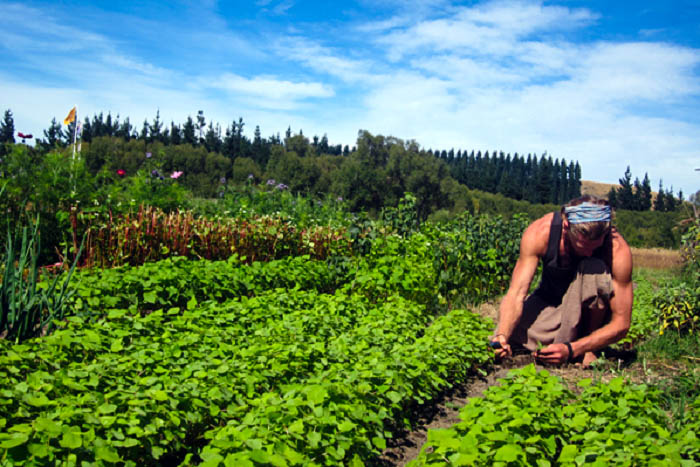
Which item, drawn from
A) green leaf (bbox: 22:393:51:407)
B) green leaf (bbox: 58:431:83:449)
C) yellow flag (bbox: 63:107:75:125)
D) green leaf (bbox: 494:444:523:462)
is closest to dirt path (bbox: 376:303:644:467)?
green leaf (bbox: 494:444:523:462)

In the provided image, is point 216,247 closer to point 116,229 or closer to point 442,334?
point 116,229

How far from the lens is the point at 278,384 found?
8.75 ft

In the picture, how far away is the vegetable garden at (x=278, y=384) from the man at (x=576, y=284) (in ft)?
1.32

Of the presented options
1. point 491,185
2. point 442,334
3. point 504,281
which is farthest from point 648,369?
point 491,185

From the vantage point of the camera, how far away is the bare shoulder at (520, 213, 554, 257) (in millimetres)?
3652

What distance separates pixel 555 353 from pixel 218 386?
2.51 m

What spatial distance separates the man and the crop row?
455 millimetres

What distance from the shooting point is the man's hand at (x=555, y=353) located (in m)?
3.61

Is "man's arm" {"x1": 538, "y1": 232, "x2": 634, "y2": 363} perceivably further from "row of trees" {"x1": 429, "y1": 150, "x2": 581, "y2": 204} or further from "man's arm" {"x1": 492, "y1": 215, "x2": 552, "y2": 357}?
"row of trees" {"x1": 429, "y1": 150, "x2": 581, "y2": 204}

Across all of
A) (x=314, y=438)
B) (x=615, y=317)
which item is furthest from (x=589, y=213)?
(x=314, y=438)

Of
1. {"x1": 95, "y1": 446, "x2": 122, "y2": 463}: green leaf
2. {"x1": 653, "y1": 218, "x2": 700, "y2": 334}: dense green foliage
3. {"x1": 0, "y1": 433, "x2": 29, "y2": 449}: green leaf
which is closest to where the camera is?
{"x1": 0, "y1": 433, "x2": 29, "y2": 449}: green leaf

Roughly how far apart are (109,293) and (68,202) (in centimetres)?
330

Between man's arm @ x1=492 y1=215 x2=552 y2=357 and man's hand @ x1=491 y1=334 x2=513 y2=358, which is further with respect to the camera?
man's hand @ x1=491 y1=334 x2=513 y2=358

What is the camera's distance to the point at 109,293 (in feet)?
13.5
